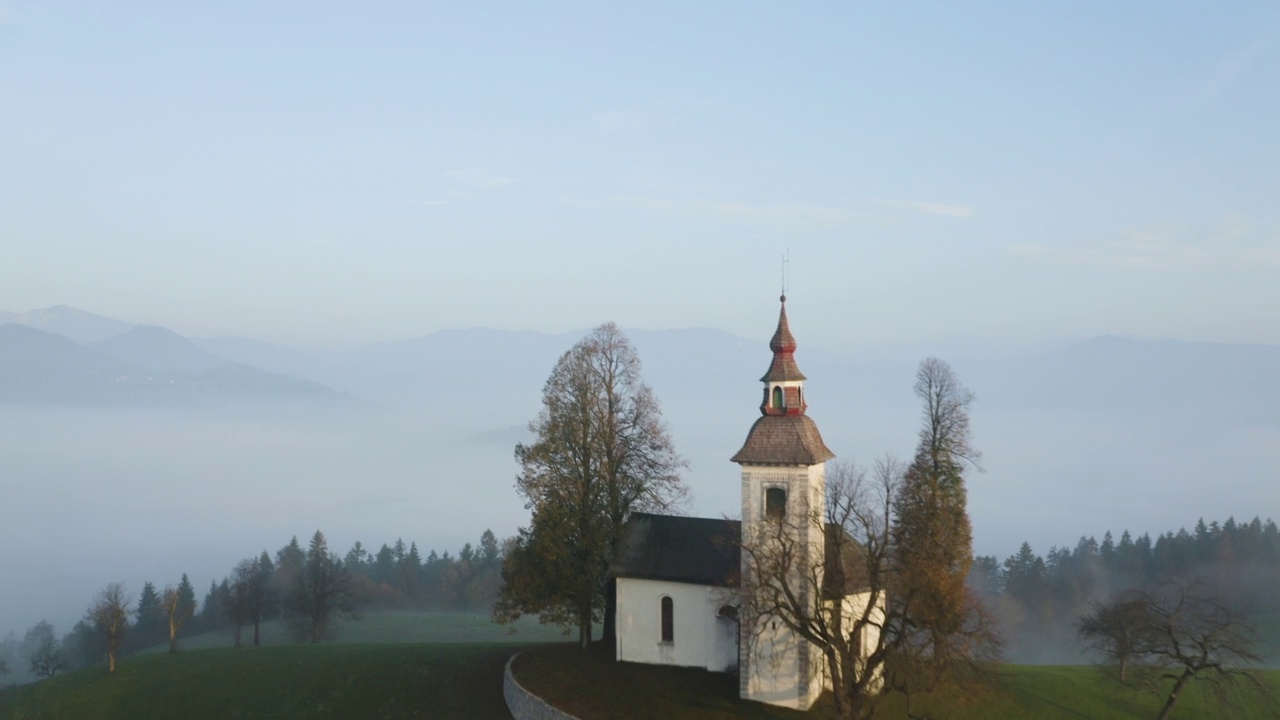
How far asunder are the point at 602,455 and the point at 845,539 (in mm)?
11530

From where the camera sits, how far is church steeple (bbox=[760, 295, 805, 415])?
35750 millimetres

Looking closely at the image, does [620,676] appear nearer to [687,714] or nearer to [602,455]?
[687,714]

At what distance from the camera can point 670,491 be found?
41.5 metres

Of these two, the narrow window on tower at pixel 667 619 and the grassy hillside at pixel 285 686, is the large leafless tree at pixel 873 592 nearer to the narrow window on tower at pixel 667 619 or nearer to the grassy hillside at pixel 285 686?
the narrow window on tower at pixel 667 619

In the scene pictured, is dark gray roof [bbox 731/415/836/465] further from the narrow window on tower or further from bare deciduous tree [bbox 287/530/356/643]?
bare deciduous tree [bbox 287/530/356/643]

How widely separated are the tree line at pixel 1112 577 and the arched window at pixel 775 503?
46075 millimetres

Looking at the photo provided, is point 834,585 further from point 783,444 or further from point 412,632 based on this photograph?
point 412,632

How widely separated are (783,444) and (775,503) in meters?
2.26

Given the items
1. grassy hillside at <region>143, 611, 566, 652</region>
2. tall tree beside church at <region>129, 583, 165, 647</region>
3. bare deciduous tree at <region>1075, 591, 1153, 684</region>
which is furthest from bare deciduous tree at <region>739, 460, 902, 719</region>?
tall tree beside church at <region>129, 583, 165, 647</region>

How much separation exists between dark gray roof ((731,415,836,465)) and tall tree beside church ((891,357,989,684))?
3.57 meters

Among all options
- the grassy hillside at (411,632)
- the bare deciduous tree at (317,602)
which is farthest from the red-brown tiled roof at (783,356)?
the bare deciduous tree at (317,602)

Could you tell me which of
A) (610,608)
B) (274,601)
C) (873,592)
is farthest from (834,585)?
(274,601)

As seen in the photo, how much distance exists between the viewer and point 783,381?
35.9 meters

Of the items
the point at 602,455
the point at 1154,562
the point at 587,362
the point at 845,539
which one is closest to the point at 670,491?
the point at 602,455
